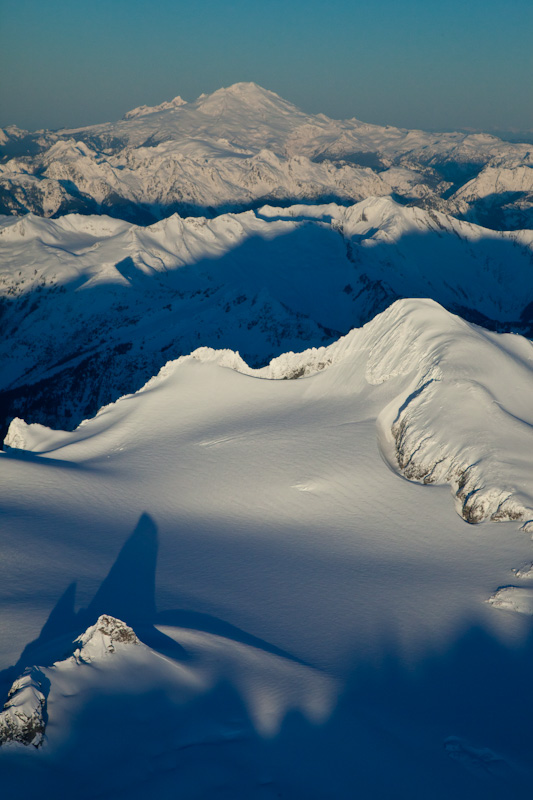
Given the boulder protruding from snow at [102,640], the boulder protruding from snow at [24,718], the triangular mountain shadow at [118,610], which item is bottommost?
the triangular mountain shadow at [118,610]

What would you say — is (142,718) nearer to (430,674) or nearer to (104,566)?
(430,674)

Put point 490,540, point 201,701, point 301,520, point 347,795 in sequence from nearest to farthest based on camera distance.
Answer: point 347,795 < point 201,701 < point 490,540 < point 301,520

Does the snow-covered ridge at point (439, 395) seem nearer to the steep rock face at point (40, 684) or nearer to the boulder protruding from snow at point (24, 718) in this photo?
the steep rock face at point (40, 684)

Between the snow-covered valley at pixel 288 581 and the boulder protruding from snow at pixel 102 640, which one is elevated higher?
the boulder protruding from snow at pixel 102 640

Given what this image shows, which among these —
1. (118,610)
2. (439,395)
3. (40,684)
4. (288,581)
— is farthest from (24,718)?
(439,395)

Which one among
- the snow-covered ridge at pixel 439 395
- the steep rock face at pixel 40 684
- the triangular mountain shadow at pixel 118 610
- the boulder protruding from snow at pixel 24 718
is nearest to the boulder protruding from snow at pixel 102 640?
the steep rock face at pixel 40 684

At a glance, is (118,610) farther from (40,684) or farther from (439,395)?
(439,395)

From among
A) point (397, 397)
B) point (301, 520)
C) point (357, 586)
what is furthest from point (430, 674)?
point (397, 397)
